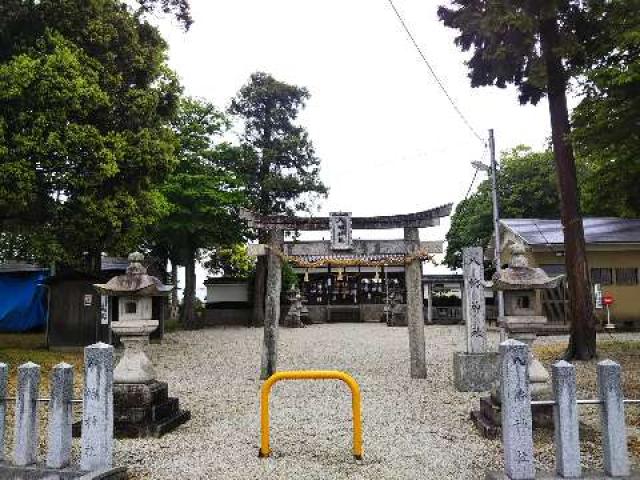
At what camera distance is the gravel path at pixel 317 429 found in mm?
5812

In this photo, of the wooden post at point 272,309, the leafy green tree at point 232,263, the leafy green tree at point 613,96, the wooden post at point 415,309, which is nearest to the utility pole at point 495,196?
the leafy green tree at point 613,96

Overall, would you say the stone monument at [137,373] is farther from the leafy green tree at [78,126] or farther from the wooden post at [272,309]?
A: the leafy green tree at [78,126]

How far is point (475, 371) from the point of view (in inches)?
401

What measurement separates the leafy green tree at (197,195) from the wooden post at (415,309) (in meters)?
13.8

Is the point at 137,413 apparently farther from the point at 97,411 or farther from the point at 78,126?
the point at 78,126

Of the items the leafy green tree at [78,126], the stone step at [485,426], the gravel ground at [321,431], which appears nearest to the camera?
the gravel ground at [321,431]

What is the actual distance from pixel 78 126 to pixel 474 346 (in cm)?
973

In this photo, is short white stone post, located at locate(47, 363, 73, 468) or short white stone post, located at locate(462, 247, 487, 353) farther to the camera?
short white stone post, located at locate(462, 247, 487, 353)

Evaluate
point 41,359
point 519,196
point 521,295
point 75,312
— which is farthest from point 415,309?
point 519,196

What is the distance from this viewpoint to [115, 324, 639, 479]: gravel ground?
228 inches

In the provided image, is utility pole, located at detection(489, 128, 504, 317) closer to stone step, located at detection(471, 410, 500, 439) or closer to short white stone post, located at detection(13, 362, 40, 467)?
stone step, located at detection(471, 410, 500, 439)

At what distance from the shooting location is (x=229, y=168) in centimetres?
2795

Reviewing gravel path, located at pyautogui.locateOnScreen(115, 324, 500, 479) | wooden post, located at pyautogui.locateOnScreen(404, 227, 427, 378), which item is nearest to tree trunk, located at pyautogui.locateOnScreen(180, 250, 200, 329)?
gravel path, located at pyautogui.locateOnScreen(115, 324, 500, 479)

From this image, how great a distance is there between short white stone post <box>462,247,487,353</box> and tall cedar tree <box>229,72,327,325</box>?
17154mm
